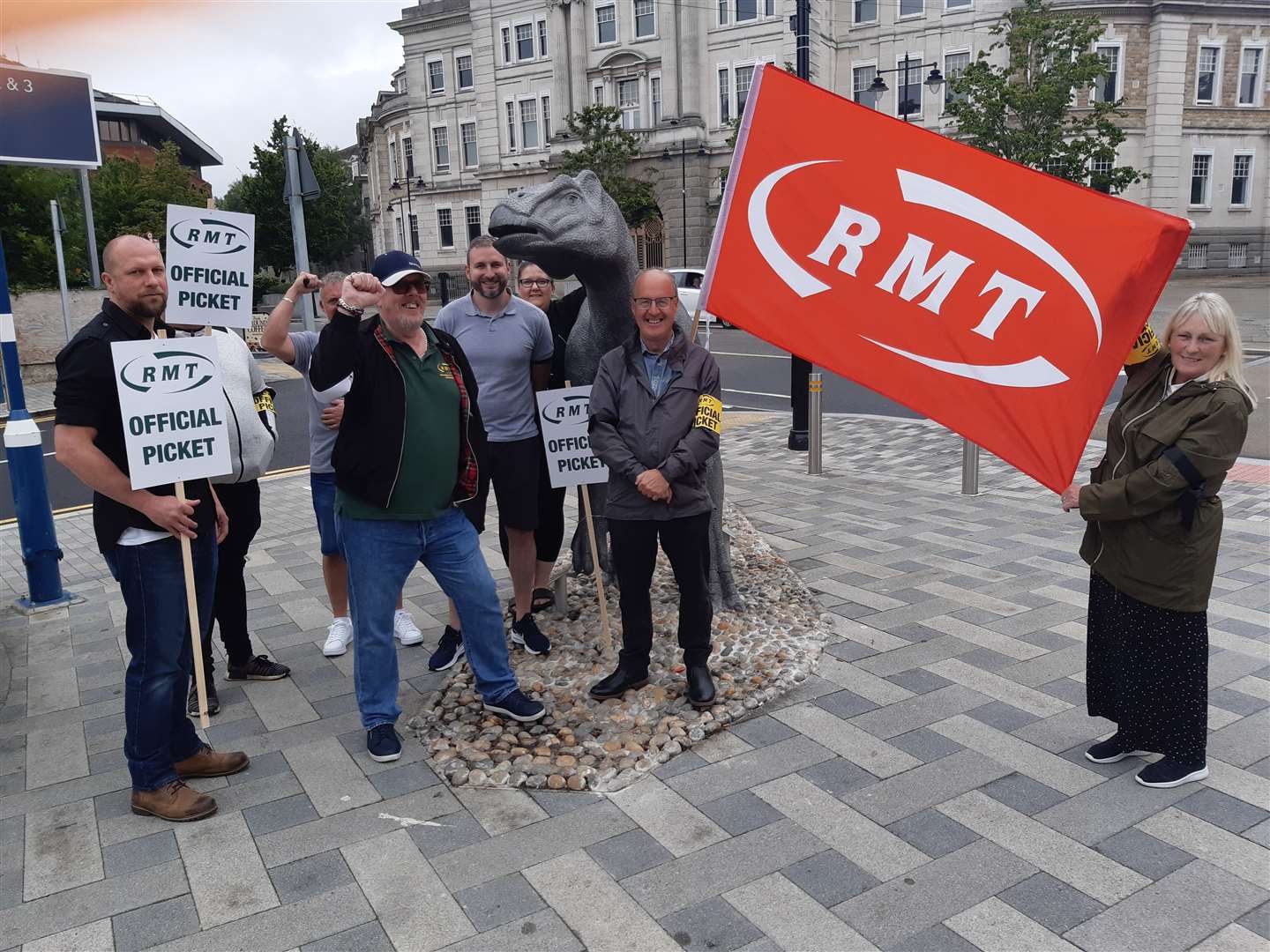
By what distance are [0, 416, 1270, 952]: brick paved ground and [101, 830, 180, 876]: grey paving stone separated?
0.01 meters

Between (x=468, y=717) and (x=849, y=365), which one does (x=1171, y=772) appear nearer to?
(x=849, y=365)

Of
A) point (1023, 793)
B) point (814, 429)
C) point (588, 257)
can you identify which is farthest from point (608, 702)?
point (814, 429)

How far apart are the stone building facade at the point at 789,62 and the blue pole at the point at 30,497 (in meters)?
33.3

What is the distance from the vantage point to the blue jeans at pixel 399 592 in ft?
12.5

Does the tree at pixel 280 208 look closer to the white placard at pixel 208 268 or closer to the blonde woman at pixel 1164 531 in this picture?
the white placard at pixel 208 268

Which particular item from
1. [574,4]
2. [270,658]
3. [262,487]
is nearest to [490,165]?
[574,4]

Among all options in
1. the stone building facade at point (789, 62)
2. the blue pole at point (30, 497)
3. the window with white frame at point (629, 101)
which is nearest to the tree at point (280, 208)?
the stone building facade at point (789, 62)

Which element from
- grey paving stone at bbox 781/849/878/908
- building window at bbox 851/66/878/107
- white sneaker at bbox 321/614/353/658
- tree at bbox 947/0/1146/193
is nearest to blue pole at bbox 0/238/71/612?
white sneaker at bbox 321/614/353/658

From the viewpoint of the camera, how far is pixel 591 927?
276cm

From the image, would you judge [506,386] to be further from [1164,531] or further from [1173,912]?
[1173,912]

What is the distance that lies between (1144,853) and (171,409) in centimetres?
373

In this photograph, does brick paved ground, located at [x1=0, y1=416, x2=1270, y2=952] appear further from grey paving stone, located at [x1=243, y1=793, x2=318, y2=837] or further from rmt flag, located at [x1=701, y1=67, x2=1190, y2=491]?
rmt flag, located at [x1=701, y1=67, x2=1190, y2=491]

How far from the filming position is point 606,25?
42.4 meters

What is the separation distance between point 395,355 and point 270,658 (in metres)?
2.19
